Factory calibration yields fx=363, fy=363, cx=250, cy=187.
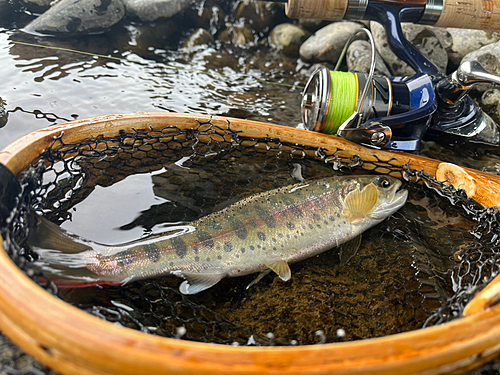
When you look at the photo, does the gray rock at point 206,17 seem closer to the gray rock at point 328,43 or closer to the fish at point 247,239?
the gray rock at point 328,43

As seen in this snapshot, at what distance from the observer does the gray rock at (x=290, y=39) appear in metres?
5.76

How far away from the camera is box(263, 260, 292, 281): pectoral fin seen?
2.04 meters

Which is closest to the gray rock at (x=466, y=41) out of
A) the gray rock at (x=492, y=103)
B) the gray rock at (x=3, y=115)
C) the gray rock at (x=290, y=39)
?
the gray rock at (x=492, y=103)

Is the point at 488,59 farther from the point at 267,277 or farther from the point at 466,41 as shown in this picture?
the point at 267,277

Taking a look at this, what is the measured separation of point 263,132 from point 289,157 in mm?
318

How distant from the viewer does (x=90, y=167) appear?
2492mm

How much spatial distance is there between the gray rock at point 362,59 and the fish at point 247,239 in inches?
98.6

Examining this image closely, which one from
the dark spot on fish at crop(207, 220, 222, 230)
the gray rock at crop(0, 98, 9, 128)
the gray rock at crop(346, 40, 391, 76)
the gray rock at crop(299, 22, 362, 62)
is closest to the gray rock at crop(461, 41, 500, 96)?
the gray rock at crop(346, 40, 391, 76)

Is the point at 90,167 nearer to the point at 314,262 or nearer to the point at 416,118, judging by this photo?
the point at 314,262

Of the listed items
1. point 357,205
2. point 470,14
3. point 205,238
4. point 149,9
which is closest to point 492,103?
point 470,14

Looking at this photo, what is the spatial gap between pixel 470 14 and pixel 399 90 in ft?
3.57

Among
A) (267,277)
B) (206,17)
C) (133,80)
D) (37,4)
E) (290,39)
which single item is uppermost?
(37,4)

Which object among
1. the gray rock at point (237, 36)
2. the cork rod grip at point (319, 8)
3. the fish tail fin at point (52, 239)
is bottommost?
the gray rock at point (237, 36)

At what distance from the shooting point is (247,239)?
6.81 feet
